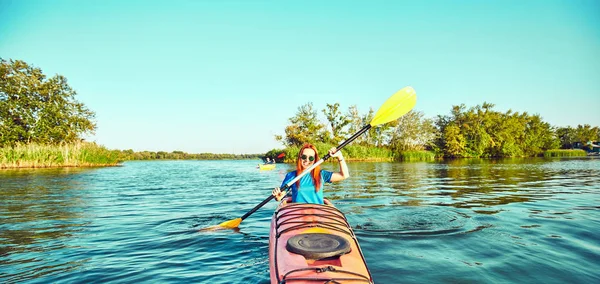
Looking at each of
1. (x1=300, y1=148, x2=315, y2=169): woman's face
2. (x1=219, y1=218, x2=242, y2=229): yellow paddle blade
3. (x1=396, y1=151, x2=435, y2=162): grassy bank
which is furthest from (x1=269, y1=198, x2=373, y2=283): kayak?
(x1=396, y1=151, x2=435, y2=162): grassy bank

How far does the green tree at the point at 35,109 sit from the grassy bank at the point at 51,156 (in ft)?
23.4

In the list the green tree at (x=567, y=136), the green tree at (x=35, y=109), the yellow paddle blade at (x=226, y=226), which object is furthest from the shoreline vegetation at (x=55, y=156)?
the green tree at (x=567, y=136)

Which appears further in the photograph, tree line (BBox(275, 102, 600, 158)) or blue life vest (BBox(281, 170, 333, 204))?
tree line (BBox(275, 102, 600, 158))

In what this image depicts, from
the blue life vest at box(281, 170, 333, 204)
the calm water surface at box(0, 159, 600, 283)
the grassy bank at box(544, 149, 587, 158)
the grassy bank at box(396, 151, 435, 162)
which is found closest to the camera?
the calm water surface at box(0, 159, 600, 283)

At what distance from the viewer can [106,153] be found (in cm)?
2781

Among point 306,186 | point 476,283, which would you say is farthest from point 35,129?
point 476,283

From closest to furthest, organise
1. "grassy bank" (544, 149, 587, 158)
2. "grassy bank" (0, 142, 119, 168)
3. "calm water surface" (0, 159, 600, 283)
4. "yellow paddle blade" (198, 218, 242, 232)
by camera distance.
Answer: "calm water surface" (0, 159, 600, 283), "yellow paddle blade" (198, 218, 242, 232), "grassy bank" (0, 142, 119, 168), "grassy bank" (544, 149, 587, 158)

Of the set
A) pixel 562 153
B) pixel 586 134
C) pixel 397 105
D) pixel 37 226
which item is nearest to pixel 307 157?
pixel 397 105

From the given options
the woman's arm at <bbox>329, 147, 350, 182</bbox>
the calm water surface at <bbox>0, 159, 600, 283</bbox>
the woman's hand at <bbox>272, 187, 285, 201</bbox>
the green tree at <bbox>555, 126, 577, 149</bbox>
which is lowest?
the calm water surface at <bbox>0, 159, 600, 283</bbox>

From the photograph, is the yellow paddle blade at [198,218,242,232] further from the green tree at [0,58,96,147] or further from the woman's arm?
the green tree at [0,58,96,147]

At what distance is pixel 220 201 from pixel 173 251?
15.2 ft

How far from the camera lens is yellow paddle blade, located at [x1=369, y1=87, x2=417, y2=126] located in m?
5.62

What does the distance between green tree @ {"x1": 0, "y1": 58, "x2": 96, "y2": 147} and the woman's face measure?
34.7 m

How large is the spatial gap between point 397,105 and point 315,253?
372 centimetres
